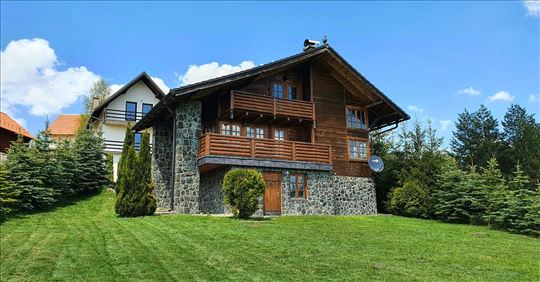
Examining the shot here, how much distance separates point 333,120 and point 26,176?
13908mm

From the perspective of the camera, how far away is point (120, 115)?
35.0 m

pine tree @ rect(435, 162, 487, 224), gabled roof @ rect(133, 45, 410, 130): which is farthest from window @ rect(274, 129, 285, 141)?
pine tree @ rect(435, 162, 487, 224)

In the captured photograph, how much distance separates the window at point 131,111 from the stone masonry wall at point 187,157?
16.6 metres

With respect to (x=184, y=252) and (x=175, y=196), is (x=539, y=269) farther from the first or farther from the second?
(x=175, y=196)

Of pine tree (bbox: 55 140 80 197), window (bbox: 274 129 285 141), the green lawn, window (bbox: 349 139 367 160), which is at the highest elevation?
window (bbox: 274 129 285 141)

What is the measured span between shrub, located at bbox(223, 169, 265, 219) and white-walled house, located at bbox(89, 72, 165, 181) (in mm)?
19183

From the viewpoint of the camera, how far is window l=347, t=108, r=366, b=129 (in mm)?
23984

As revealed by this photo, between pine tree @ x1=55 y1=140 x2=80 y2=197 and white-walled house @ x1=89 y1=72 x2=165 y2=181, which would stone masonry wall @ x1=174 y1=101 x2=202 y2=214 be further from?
white-walled house @ x1=89 y1=72 x2=165 y2=181

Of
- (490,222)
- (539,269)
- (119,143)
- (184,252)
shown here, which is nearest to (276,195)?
(490,222)

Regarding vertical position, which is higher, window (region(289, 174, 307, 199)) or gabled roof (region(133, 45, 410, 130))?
gabled roof (region(133, 45, 410, 130))

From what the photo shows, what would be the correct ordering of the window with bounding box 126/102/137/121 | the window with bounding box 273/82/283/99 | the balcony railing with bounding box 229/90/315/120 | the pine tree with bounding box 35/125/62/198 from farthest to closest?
the window with bounding box 126/102/137/121, the window with bounding box 273/82/283/99, the balcony railing with bounding box 229/90/315/120, the pine tree with bounding box 35/125/62/198

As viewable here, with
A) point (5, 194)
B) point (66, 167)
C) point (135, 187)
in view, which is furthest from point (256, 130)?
point (5, 194)

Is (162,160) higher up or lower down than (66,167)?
higher up

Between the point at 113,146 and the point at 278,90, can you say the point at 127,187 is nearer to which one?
the point at 278,90
